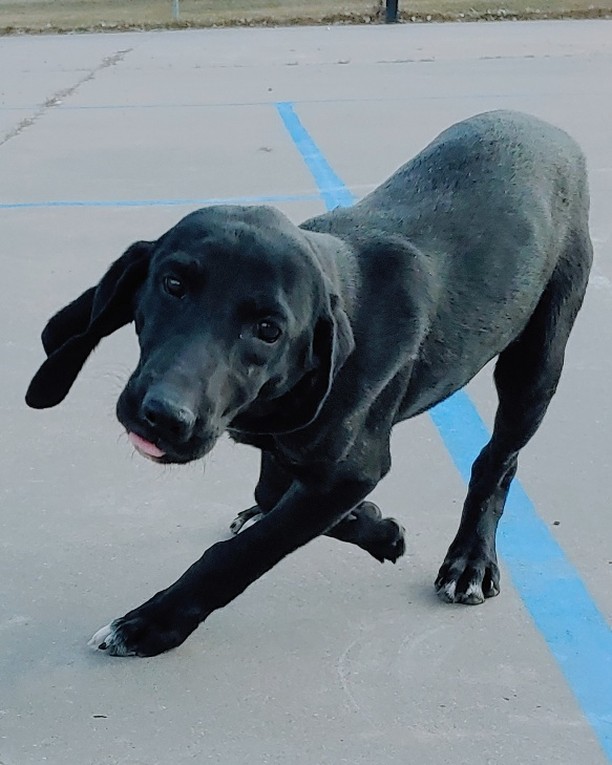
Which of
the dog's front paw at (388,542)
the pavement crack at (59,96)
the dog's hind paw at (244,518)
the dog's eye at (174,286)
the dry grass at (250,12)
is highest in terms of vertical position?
the dog's eye at (174,286)

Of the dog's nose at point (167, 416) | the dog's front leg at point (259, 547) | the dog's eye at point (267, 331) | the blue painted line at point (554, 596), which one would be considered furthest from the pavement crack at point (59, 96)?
the dog's nose at point (167, 416)

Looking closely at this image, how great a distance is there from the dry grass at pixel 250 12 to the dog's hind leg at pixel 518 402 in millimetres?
14017

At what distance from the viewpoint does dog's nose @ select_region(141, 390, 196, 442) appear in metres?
2.20

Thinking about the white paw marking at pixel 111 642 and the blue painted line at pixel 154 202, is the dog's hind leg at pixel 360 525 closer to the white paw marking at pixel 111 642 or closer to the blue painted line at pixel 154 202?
the white paw marking at pixel 111 642

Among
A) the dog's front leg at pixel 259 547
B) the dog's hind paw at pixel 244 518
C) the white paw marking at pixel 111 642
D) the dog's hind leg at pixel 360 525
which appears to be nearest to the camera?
the dog's front leg at pixel 259 547

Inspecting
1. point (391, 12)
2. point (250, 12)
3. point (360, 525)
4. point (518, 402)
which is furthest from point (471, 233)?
point (250, 12)

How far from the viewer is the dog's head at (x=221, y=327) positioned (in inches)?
89.4

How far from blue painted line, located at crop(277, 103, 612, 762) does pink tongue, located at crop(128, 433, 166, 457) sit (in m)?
1.13

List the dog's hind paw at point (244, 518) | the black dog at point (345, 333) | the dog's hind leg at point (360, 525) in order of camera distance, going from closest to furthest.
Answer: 1. the black dog at point (345, 333)
2. the dog's hind leg at point (360, 525)
3. the dog's hind paw at point (244, 518)

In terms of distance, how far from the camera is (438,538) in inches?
136

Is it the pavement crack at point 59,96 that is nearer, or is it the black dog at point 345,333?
the black dog at point 345,333

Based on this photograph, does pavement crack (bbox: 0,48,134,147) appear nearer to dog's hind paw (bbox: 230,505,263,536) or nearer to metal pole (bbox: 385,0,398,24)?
metal pole (bbox: 385,0,398,24)

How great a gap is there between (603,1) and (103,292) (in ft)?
58.7

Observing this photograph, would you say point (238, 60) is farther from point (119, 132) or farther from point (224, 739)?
point (224, 739)
